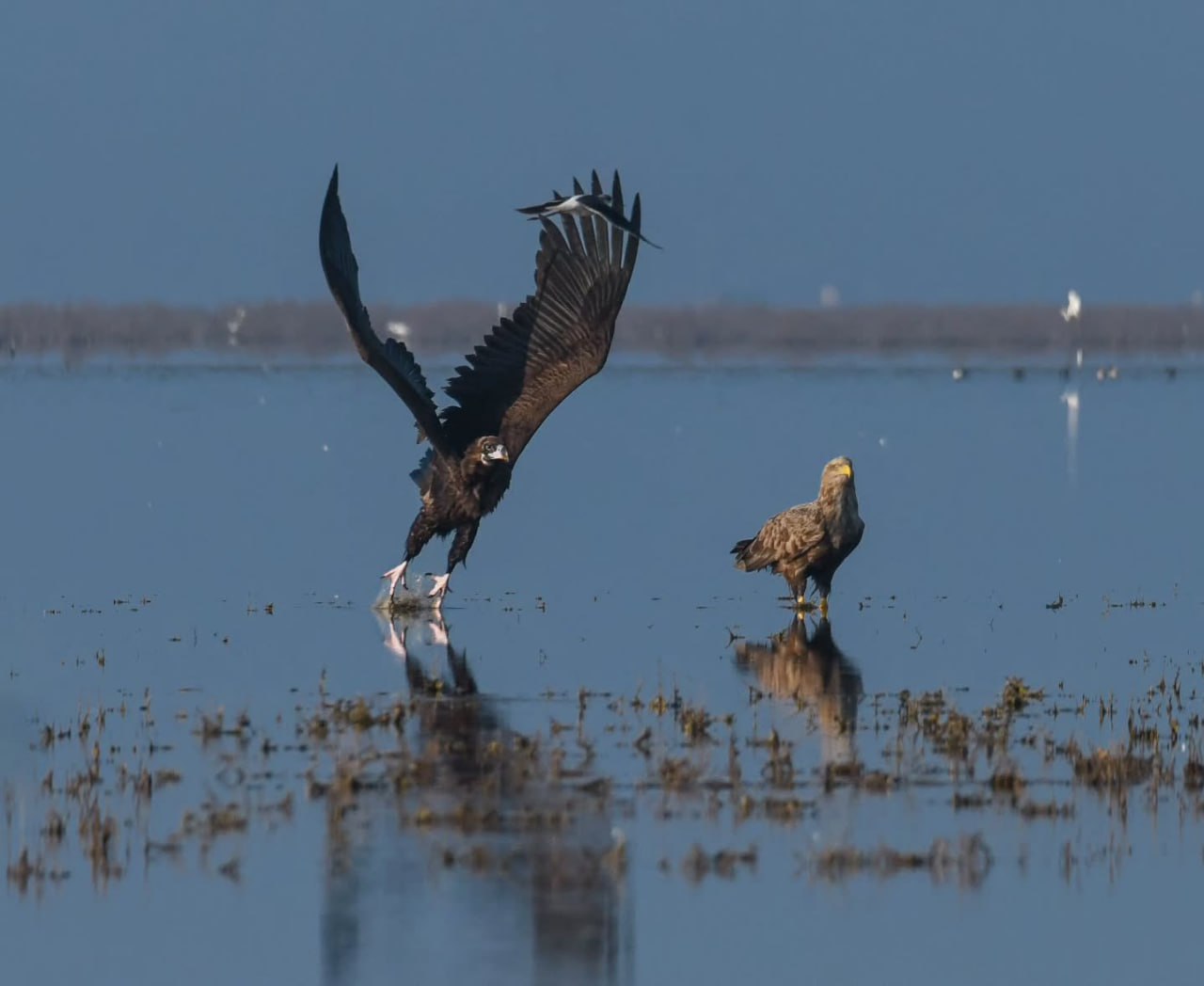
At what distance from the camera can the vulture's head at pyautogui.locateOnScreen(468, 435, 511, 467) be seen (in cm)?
1758

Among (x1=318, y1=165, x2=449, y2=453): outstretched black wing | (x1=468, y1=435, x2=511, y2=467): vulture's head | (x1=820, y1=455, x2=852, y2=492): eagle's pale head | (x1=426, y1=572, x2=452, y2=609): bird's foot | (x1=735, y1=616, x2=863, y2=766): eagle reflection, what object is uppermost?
(x1=318, y1=165, x2=449, y2=453): outstretched black wing

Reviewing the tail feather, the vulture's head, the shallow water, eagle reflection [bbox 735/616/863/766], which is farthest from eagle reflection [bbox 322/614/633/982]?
the tail feather

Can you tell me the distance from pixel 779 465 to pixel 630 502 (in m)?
6.68

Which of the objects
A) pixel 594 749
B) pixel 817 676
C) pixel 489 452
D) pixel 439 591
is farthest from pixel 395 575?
pixel 594 749

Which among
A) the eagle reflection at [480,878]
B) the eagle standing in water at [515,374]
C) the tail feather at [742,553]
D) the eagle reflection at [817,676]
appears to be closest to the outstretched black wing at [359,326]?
the eagle standing in water at [515,374]

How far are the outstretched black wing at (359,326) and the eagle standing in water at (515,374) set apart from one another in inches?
1.0

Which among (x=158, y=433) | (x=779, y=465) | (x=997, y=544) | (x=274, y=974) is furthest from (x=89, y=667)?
(x=158, y=433)

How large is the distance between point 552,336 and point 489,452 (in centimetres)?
111

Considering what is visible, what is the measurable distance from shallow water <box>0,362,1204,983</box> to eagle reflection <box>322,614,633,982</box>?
20mm

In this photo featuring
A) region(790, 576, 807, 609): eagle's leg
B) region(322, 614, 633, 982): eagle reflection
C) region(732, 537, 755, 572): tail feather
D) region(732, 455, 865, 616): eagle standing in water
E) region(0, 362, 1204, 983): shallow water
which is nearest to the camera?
region(322, 614, 633, 982): eagle reflection

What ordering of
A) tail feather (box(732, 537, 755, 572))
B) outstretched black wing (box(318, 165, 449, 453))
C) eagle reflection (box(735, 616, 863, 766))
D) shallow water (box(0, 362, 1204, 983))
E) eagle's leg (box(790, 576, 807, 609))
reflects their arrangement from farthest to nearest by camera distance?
tail feather (box(732, 537, 755, 572)) < eagle's leg (box(790, 576, 807, 609)) < outstretched black wing (box(318, 165, 449, 453)) < eagle reflection (box(735, 616, 863, 766)) < shallow water (box(0, 362, 1204, 983))

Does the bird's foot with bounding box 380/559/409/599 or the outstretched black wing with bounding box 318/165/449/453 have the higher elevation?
the outstretched black wing with bounding box 318/165/449/453

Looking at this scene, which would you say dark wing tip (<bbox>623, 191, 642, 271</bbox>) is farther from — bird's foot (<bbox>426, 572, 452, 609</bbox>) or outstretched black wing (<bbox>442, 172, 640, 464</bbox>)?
bird's foot (<bbox>426, 572, 452, 609</bbox>)

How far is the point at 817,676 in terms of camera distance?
14211mm
